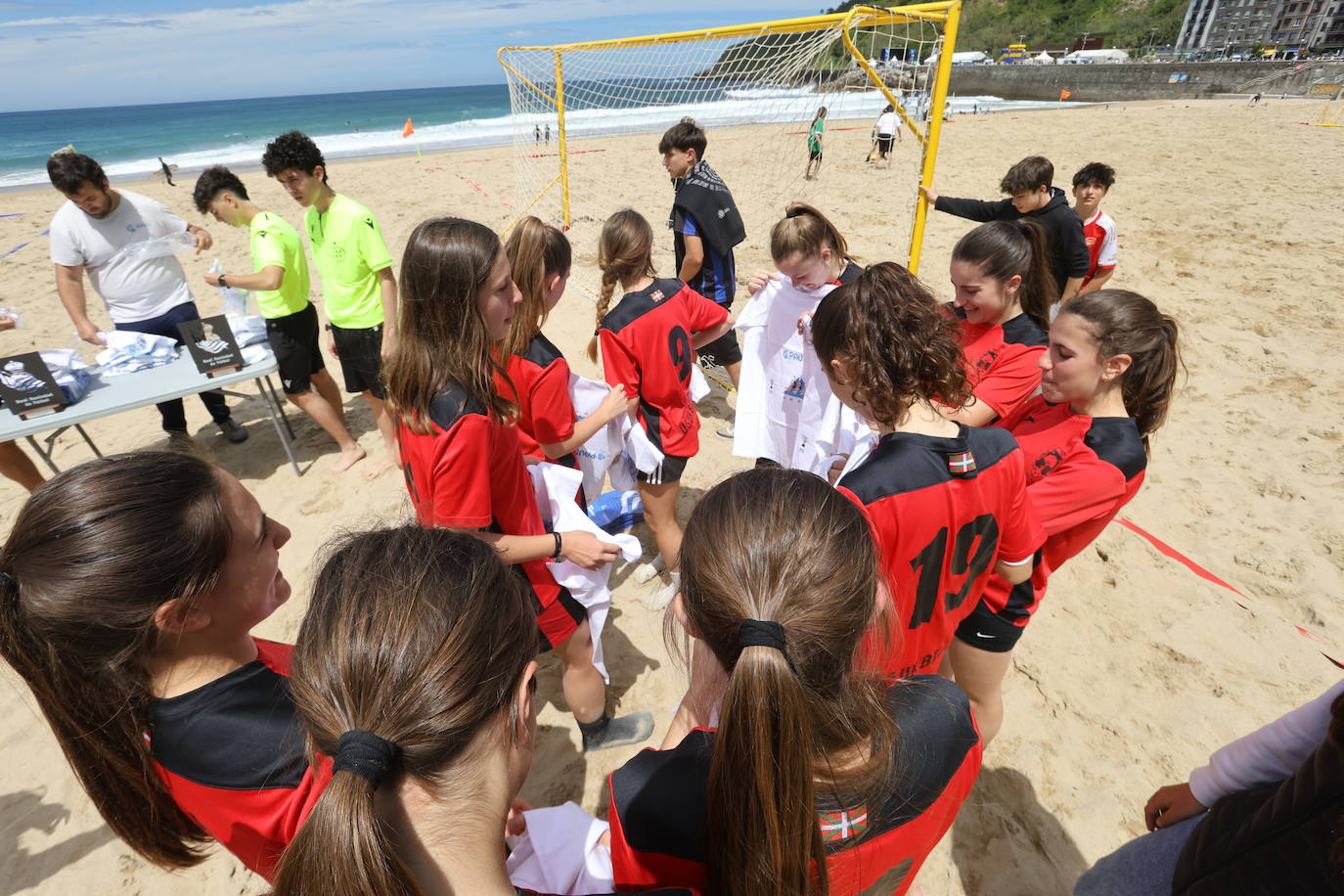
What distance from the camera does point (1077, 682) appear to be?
282 cm

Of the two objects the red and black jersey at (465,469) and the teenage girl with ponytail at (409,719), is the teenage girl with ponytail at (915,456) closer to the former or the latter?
the teenage girl with ponytail at (409,719)

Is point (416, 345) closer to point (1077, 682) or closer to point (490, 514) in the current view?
point (490, 514)

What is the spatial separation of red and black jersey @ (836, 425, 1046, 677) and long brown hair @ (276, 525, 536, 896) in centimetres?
78

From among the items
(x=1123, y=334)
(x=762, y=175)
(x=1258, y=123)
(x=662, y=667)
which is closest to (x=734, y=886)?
(x=1123, y=334)

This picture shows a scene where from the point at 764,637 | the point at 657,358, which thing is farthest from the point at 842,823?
the point at 657,358

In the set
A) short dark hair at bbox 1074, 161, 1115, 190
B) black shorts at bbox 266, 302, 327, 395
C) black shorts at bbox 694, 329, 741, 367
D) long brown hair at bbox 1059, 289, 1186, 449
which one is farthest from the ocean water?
black shorts at bbox 266, 302, 327, 395

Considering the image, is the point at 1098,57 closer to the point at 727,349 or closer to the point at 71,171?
the point at 727,349

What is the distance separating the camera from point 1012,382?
2266 millimetres

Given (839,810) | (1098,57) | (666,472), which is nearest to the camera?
(839,810)

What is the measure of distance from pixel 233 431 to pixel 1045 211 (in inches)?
254

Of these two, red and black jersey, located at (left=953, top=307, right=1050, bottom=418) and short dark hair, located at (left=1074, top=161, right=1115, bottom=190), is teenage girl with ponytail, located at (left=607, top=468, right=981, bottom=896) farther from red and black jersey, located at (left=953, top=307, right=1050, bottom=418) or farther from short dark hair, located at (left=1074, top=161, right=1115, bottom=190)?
short dark hair, located at (left=1074, top=161, right=1115, bottom=190)

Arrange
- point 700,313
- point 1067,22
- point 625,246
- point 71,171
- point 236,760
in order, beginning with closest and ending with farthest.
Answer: point 236,760 < point 625,246 < point 700,313 < point 71,171 < point 1067,22

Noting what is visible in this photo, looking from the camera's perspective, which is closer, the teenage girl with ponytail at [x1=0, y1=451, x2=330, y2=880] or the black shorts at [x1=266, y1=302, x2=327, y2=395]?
the teenage girl with ponytail at [x1=0, y1=451, x2=330, y2=880]

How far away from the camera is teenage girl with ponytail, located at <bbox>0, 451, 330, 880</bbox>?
1021mm
